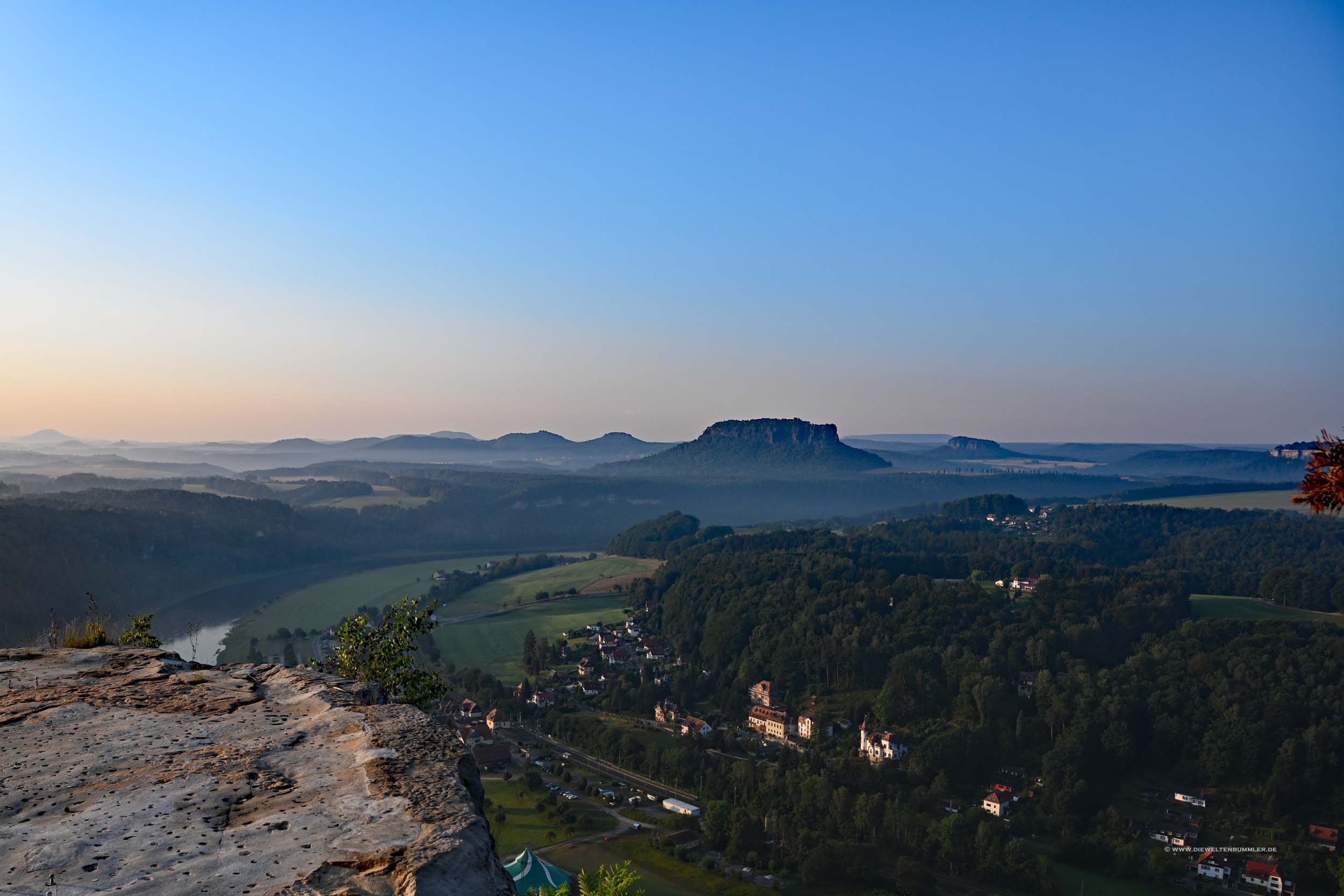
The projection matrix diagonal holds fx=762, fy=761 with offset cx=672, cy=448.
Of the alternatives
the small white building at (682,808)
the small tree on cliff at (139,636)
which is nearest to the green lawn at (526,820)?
the small white building at (682,808)

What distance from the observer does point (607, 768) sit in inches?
1282

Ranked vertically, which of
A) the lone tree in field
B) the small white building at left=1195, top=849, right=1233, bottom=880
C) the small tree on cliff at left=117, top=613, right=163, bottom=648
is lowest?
the small white building at left=1195, top=849, right=1233, bottom=880

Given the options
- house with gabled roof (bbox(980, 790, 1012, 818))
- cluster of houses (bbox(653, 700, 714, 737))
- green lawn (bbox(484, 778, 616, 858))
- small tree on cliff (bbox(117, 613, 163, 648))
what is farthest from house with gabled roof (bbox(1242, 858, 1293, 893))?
small tree on cliff (bbox(117, 613, 163, 648))

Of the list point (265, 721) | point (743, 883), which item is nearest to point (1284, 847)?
point (743, 883)

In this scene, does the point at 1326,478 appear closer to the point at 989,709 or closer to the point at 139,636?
the point at 139,636

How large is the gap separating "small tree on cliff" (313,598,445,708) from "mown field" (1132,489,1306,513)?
111m

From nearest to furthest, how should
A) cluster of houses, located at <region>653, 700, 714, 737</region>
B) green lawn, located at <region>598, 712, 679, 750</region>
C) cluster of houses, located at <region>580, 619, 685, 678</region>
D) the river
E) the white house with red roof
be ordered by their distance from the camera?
1. the white house with red roof
2. green lawn, located at <region>598, 712, 679, 750</region>
3. cluster of houses, located at <region>653, 700, 714, 737</region>
4. the river
5. cluster of houses, located at <region>580, 619, 685, 678</region>

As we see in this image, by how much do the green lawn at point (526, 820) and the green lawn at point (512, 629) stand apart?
17.5 metres

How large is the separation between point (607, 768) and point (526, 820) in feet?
24.3

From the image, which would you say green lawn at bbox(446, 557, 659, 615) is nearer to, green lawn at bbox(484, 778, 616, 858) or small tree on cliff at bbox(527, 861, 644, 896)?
green lawn at bbox(484, 778, 616, 858)

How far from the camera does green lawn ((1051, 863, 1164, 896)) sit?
2275cm

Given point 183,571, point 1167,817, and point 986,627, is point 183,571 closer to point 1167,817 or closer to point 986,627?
point 986,627

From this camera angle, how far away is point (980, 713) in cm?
3572

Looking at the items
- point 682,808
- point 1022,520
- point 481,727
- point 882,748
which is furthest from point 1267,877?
point 1022,520
